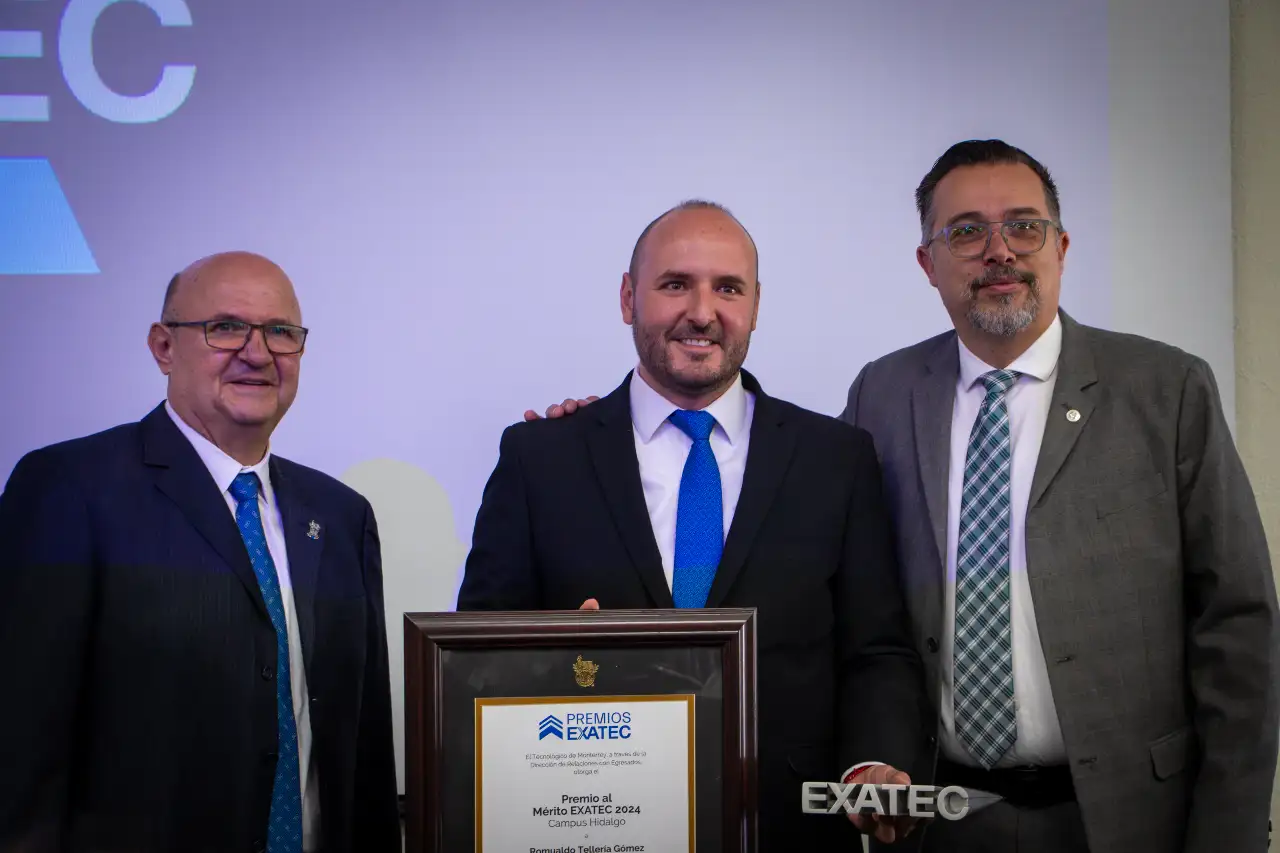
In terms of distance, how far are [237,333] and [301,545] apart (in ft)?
1.32

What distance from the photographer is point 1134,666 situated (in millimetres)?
2012

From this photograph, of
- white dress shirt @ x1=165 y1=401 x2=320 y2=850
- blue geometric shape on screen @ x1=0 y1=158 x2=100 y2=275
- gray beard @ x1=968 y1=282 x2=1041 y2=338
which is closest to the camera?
white dress shirt @ x1=165 y1=401 x2=320 y2=850

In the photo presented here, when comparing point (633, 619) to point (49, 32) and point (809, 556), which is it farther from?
point (49, 32)

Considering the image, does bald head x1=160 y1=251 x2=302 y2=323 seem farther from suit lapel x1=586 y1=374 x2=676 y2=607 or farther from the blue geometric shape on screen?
the blue geometric shape on screen

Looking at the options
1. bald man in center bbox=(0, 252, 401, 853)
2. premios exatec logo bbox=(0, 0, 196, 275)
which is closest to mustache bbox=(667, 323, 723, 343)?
bald man in center bbox=(0, 252, 401, 853)

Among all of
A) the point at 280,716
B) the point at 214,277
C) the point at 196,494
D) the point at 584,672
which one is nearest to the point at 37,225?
the point at 214,277

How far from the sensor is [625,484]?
6.57 feet

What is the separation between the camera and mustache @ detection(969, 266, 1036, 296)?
2158 mm

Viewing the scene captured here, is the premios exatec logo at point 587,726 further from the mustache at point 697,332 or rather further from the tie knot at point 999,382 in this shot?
the tie knot at point 999,382

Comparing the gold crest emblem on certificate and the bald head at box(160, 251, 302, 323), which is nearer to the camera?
the gold crest emblem on certificate

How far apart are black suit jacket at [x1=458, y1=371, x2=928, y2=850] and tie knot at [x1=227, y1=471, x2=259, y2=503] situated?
43 cm

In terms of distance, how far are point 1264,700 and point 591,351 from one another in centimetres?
166

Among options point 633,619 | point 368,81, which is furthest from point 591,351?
point 633,619

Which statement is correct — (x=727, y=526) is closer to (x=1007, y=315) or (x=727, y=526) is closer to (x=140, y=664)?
(x=1007, y=315)
